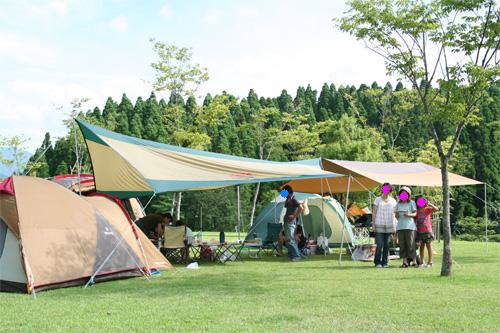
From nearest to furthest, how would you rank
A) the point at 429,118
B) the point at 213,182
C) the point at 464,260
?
1. the point at 429,118
2. the point at 213,182
3. the point at 464,260

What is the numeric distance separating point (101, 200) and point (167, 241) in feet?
5.64

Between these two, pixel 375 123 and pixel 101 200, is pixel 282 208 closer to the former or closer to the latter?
pixel 101 200

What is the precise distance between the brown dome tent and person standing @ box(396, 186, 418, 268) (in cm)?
391

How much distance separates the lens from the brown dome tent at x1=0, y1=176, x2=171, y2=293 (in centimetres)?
601

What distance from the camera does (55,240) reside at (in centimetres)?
632

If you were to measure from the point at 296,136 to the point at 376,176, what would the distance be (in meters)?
14.8

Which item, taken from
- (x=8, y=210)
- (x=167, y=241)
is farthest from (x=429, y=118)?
(x=8, y=210)

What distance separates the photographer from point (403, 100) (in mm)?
22047

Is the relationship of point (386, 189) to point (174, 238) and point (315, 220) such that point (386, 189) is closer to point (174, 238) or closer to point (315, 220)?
point (174, 238)

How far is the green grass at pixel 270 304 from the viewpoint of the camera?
4277mm

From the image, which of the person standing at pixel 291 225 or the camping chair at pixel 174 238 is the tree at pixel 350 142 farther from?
the camping chair at pixel 174 238

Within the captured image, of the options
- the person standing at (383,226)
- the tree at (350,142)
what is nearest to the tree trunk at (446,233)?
the person standing at (383,226)

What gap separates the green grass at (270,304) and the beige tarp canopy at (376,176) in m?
2.70

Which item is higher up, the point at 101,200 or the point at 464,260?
the point at 101,200
